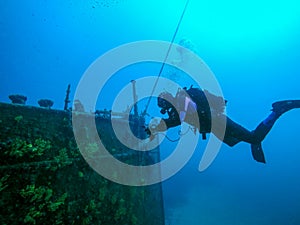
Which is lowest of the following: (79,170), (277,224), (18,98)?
(277,224)

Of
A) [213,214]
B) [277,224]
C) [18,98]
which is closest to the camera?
[18,98]

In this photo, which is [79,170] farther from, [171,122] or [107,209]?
[171,122]

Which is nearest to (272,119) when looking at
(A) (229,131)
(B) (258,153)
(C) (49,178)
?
(B) (258,153)

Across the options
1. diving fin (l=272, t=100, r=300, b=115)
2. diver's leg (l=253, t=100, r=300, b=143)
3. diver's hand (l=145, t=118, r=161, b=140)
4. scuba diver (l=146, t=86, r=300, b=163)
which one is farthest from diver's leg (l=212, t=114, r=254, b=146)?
diver's hand (l=145, t=118, r=161, b=140)

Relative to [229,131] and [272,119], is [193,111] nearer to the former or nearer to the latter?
[229,131]

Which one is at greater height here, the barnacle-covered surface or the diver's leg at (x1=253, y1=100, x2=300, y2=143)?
the diver's leg at (x1=253, y1=100, x2=300, y2=143)

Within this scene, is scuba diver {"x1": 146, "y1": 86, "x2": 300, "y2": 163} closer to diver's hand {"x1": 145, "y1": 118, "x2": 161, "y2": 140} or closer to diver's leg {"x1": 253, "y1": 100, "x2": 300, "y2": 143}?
diver's hand {"x1": 145, "y1": 118, "x2": 161, "y2": 140}

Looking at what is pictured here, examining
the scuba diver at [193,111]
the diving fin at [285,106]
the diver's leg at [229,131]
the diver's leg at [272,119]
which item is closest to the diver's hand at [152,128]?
the scuba diver at [193,111]

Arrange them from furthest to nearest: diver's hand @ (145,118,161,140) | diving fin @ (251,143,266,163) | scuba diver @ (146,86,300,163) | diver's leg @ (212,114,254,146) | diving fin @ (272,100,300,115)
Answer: diving fin @ (251,143,266,163)
diving fin @ (272,100,300,115)
diver's leg @ (212,114,254,146)
diver's hand @ (145,118,161,140)
scuba diver @ (146,86,300,163)

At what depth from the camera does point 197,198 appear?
133 ft

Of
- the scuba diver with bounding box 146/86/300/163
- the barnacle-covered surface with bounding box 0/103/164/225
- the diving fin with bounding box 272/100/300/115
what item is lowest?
the barnacle-covered surface with bounding box 0/103/164/225

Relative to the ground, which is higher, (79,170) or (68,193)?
(79,170)

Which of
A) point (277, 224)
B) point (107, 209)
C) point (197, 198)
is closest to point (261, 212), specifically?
point (277, 224)

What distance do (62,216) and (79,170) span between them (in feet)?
4.53
